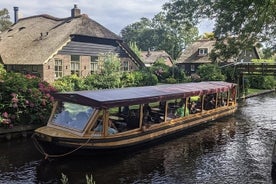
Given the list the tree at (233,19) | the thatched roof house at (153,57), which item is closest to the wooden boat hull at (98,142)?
the tree at (233,19)

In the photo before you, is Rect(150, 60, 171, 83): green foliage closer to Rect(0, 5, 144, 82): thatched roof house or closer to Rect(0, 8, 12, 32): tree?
Rect(0, 5, 144, 82): thatched roof house

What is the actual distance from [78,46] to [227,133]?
21.6 m

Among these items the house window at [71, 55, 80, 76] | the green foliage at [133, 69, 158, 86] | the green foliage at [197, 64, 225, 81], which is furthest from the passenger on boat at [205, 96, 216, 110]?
the house window at [71, 55, 80, 76]

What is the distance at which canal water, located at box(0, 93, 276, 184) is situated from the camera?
42.1ft

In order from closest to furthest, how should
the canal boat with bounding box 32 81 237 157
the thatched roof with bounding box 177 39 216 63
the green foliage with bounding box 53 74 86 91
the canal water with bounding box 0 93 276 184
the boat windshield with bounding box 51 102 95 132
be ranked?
the canal water with bounding box 0 93 276 184
the canal boat with bounding box 32 81 237 157
the boat windshield with bounding box 51 102 95 132
the green foliage with bounding box 53 74 86 91
the thatched roof with bounding box 177 39 216 63

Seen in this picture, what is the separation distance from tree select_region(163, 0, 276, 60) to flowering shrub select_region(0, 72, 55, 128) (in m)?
11.1

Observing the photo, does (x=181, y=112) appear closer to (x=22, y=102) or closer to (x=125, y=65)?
(x=22, y=102)

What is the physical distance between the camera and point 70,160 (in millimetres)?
14469

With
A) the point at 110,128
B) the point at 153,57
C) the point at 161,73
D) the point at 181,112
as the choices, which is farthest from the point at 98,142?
the point at 153,57

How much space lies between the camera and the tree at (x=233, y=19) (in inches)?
511

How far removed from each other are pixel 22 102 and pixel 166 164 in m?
9.23

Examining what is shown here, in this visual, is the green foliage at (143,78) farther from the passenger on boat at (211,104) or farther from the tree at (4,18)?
the tree at (4,18)

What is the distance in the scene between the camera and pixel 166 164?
14.7 metres

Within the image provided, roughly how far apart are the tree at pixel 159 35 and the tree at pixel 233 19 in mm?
54053
